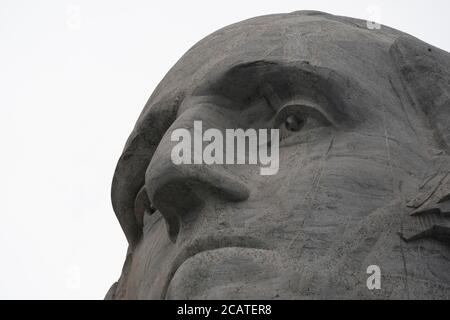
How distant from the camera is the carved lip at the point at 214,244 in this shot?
5.30 m

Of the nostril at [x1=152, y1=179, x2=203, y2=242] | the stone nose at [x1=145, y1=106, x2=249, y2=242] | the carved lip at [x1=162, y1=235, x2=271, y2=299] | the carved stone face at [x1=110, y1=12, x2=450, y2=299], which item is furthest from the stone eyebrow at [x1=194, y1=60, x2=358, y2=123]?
the carved lip at [x1=162, y1=235, x2=271, y2=299]

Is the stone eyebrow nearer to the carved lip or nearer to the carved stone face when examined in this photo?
the carved stone face

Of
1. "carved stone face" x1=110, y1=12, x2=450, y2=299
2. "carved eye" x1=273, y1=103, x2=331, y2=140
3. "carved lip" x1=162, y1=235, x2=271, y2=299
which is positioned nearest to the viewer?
"carved stone face" x1=110, y1=12, x2=450, y2=299

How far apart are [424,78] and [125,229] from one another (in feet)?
6.47

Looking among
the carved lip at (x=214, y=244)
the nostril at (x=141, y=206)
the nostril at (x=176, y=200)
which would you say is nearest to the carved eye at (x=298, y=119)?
the nostril at (x=176, y=200)

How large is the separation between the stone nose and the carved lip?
0.26m

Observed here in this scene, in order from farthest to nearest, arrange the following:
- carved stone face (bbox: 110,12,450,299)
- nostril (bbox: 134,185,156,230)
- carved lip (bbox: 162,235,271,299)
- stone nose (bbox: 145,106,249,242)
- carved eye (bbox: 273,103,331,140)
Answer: nostril (bbox: 134,185,156,230) → carved eye (bbox: 273,103,331,140) → stone nose (bbox: 145,106,249,242) → carved lip (bbox: 162,235,271,299) → carved stone face (bbox: 110,12,450,299)

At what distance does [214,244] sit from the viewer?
5.36 metres

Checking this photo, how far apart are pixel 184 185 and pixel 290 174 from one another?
515 millimetres

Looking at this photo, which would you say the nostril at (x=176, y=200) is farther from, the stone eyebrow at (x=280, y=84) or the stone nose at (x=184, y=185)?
the stone eyebrow at (x=280, y=84)

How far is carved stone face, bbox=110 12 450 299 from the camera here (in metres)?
5.14

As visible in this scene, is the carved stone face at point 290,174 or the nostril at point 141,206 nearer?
the carved stone face at point 290,174
